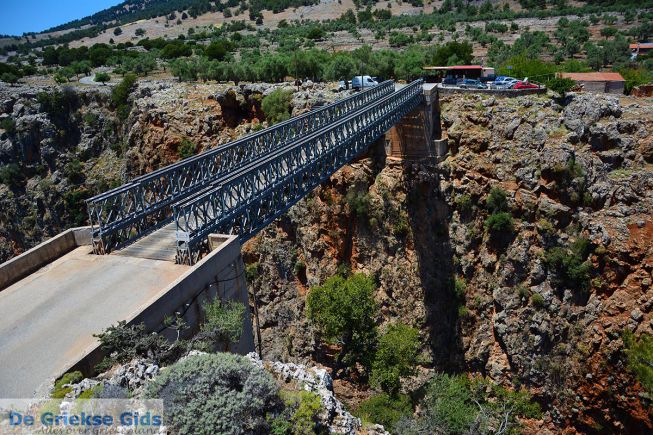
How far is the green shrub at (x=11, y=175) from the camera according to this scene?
42.7 m

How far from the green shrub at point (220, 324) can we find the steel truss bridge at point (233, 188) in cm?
209

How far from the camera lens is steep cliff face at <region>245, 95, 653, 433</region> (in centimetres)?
2372

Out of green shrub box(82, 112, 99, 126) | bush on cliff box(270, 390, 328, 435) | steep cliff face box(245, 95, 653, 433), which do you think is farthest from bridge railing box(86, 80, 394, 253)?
green shrub box(82, 112, 99, 126)

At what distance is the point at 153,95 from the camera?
39.8 metres

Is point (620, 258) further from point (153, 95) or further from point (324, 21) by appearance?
point (324, 21)

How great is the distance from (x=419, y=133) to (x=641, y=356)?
17.5m

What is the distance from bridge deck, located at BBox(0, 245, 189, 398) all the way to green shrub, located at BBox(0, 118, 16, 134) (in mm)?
36157

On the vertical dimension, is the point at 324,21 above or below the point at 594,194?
above

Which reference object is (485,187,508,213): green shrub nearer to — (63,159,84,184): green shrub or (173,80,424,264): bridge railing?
(173,80,424,264): bridge railing

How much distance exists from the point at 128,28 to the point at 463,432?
451 ft

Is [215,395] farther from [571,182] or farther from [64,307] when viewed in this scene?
[571,182]


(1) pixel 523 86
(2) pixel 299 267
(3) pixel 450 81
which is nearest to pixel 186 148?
(2) pixel 299 267

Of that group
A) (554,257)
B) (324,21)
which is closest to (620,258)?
(554,257)

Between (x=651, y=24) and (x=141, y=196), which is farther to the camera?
(x=651, y=24)
